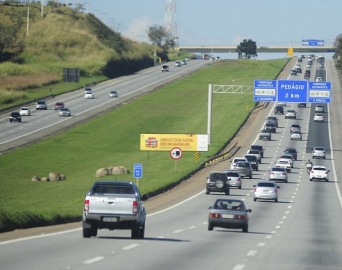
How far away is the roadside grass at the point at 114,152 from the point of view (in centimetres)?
5046

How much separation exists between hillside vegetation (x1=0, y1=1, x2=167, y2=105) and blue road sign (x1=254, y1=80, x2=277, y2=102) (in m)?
51.2

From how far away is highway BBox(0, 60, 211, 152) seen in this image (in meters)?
96.3

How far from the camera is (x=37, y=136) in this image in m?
95.2

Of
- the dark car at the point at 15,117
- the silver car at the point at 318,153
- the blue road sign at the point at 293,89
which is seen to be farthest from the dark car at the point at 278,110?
the blue road sign at the point at 293,89

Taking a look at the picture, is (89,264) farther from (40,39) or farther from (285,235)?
(40,39)

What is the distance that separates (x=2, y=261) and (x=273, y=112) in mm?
110918

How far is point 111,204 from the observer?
25.3 m

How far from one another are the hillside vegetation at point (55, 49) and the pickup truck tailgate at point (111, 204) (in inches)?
4212

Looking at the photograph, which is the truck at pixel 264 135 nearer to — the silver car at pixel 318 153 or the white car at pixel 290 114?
the silver car at pixel 318 153

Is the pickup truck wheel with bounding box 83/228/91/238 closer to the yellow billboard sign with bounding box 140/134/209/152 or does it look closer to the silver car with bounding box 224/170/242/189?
the silver car with bounding box 224/170/242/189

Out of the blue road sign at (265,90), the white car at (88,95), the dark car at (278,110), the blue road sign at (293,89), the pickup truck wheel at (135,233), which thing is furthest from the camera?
the white car at (88,95)

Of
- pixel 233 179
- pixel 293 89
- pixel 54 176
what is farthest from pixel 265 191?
pixel 293 89

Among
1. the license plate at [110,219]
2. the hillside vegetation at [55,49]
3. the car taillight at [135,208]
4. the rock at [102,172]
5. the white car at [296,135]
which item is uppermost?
the hillside vegetation at [55,49]

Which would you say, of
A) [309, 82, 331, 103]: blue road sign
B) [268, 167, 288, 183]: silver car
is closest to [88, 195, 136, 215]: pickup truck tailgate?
[268, 167, 288, 183]: silver car
